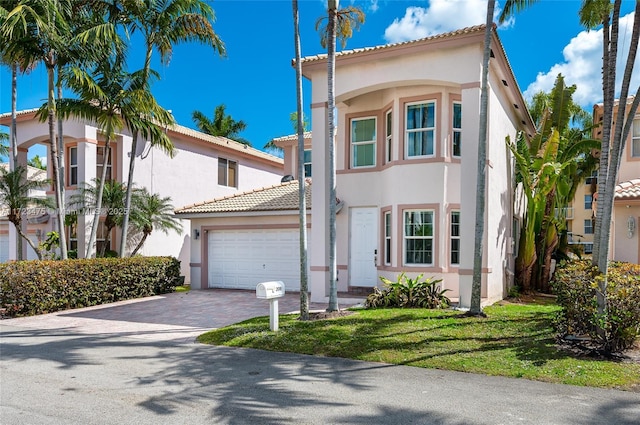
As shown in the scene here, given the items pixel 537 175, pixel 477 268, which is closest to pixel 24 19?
pixel 477 268

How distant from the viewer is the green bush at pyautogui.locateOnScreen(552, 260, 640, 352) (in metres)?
7.52

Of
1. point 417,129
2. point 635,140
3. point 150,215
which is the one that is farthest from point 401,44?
point 150,215

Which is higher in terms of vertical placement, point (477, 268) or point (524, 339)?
point (477, 268)

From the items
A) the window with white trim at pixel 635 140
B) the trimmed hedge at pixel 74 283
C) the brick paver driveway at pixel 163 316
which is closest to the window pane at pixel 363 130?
the brick paver driveway at pixel 163 316

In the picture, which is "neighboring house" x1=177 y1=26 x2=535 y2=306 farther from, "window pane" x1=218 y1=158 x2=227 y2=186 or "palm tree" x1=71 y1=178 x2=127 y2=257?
"window pane" x1=218 y1=158 x2=227 y2=186

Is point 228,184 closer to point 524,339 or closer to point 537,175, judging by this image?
point 537,175

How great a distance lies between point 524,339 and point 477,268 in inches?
80.1

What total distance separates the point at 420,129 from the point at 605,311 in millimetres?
7612

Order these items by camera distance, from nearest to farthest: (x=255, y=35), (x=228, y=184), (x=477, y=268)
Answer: (x=477, y=268)
(x=255, y=35)
(x=228, y=184)

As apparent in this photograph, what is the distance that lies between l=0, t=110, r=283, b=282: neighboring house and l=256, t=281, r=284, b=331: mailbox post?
1228cm

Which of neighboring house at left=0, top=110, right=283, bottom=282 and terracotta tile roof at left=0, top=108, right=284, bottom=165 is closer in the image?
neighboring house at left=0, top=110, right=283, bottom=282

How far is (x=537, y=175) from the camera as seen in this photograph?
15.6 metres

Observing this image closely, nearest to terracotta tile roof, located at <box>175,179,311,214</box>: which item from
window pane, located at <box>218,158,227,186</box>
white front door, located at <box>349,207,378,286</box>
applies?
white front door, located at <box>349,207,378,286</box>

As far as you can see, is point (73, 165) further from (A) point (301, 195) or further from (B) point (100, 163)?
(A) point (301, 195)
